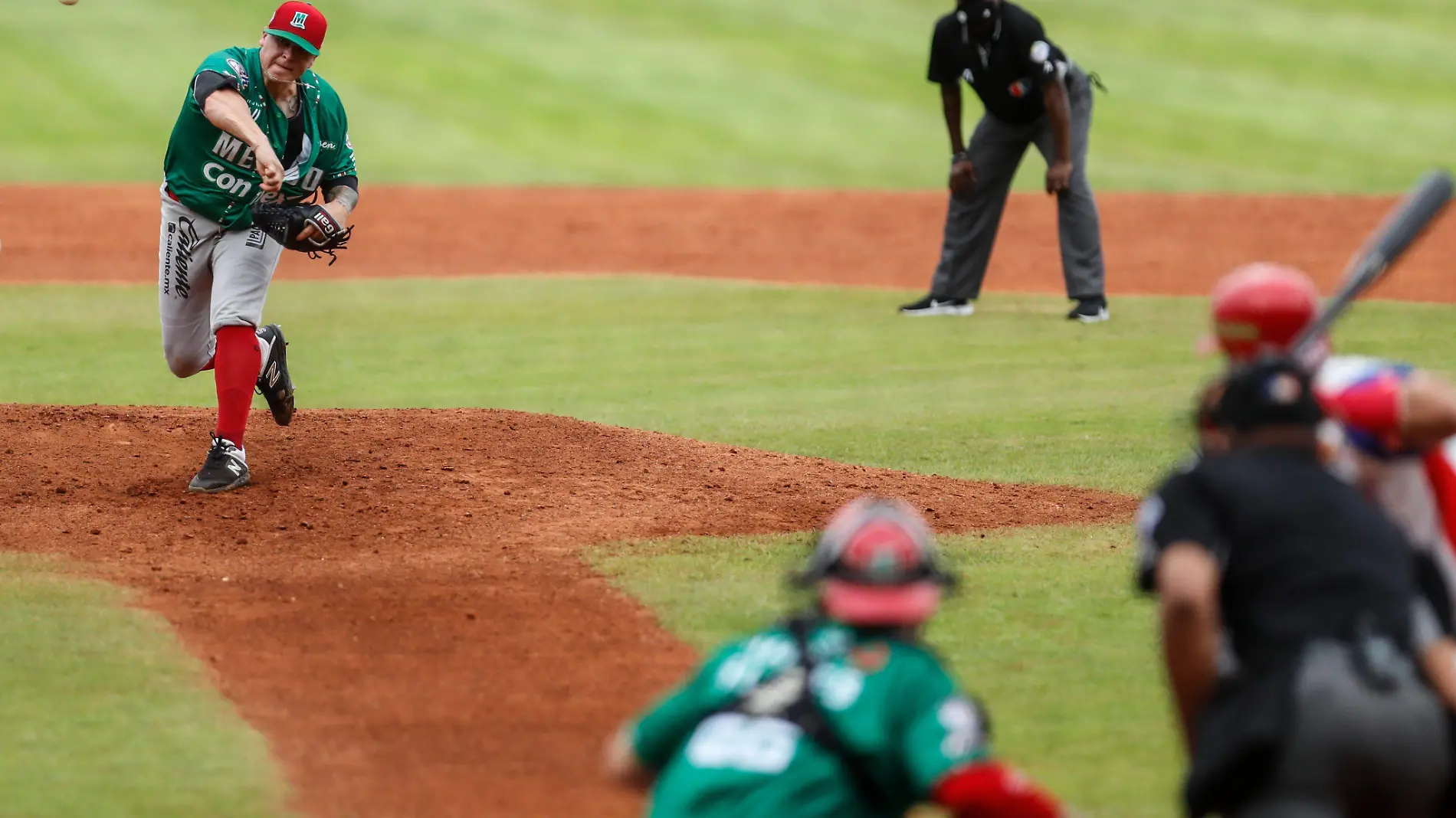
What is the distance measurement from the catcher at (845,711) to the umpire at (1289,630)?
1.41 ft

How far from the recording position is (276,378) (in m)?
8.29

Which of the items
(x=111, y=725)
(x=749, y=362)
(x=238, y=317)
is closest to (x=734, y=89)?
(x=749, y=362)

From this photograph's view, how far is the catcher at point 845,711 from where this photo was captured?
119 inches

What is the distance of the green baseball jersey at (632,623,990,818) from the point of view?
299cm

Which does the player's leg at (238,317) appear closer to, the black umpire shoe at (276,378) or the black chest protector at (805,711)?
the black umpire shoe at (276,378)

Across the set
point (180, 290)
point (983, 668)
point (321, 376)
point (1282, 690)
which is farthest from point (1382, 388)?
point (321, 376)

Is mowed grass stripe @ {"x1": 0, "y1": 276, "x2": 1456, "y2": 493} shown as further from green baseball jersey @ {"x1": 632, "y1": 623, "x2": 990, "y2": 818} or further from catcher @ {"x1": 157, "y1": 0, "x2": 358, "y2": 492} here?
green baseball jersey @ {"x1": 632, "y1": 623, "x2": 990, "y2": 818}

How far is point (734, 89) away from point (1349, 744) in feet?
86.2

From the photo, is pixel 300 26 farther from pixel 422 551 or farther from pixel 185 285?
pixel 422 551

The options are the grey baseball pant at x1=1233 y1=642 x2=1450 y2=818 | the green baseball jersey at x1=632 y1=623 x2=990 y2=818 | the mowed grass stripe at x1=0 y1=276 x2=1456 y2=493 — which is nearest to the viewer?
the green baseball jersey at x1=632 y1=623 x2=990 y2=818

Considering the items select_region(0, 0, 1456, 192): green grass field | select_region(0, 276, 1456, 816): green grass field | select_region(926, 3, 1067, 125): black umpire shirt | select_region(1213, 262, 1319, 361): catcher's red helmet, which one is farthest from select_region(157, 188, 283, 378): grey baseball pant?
select_region(0, 0, 1456, 192): green grass field

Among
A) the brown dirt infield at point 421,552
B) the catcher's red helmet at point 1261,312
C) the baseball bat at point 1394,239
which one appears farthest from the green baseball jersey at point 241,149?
the catcher's red helmet at point 1261,312

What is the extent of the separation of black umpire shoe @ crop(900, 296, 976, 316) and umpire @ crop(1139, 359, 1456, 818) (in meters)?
10.4

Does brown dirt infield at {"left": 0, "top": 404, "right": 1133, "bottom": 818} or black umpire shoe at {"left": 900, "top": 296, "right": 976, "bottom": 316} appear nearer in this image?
brown dirt infield at {"left": 0, "top": 404, "right": 1133, "bottom": 818}
